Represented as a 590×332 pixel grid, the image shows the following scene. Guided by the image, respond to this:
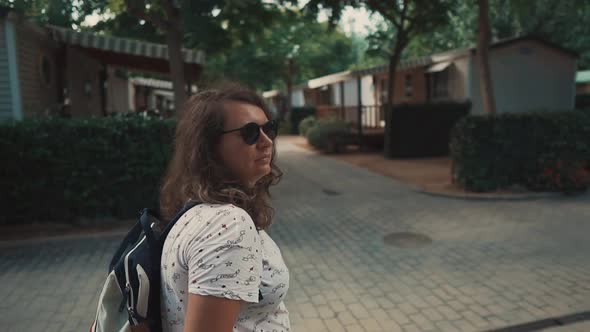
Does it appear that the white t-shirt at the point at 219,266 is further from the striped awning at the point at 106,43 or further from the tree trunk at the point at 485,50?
the tree trunk at the point at 485,50

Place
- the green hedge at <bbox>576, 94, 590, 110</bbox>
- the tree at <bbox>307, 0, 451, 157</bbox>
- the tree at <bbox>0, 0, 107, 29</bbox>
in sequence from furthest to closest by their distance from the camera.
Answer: the green hedge at <bbox>576, 94, 590, 110</bbox>
the tree at <bbox>307, 0, 451, 157</bbox>
the tree at <bbox>0, 0, 107, 29</bbox>

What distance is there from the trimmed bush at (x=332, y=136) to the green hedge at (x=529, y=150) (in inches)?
355

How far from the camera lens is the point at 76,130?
6.76 m

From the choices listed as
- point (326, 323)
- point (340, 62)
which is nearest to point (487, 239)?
point (326, 323)

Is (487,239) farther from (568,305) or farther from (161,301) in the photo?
(161,301)

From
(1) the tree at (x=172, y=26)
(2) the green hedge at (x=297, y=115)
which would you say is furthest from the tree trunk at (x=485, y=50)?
(2) the green hedge at (x=297, y=115)

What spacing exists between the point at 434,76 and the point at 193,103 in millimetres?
18698

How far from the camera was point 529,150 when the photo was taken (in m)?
9.01

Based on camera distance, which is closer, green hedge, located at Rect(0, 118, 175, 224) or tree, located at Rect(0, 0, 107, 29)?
green hedge, located at Rect(0, 118, 175, 224)

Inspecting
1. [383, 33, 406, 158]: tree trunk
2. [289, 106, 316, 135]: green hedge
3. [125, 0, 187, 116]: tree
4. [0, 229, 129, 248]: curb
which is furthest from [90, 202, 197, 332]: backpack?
[289, 106, 316, 135]: green hedge

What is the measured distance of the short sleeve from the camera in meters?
1.23

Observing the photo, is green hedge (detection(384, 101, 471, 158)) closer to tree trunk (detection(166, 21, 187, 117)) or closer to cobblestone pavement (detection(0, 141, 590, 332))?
cobblestone pavement (detection(0, 141, 590, 332))

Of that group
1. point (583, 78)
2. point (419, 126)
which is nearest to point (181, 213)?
point (419, 126)

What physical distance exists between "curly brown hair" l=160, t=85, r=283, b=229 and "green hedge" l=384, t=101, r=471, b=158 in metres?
14.3
